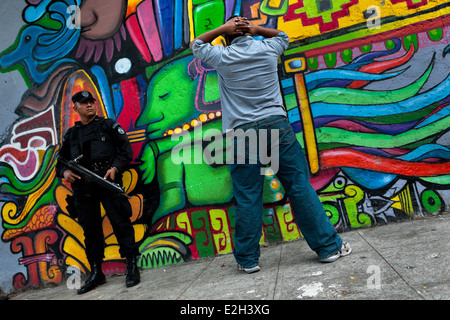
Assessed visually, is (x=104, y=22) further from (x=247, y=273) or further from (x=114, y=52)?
(x=247, y=273)

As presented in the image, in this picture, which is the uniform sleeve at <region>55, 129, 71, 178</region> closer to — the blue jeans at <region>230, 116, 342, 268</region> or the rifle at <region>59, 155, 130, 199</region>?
the rifle at <region>59, 155, 130, 199</region>

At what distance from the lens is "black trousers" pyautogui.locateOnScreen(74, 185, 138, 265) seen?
10.7 ft

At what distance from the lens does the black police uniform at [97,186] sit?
3285 mm

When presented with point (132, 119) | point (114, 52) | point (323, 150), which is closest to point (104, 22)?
point (114, 52)

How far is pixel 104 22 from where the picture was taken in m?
4.05

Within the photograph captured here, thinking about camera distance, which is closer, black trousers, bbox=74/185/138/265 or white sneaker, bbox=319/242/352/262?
white sneaker, bbox=319/242/352/262

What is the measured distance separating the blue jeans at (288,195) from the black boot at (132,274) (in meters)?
1.10

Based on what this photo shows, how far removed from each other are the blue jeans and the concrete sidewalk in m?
0.19

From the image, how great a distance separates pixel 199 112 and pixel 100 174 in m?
1.20

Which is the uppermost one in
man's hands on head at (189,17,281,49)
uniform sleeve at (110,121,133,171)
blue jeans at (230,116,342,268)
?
man's hands on head at (189,17,281,49)

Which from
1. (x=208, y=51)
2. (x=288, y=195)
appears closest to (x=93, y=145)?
(x=208, y=51)

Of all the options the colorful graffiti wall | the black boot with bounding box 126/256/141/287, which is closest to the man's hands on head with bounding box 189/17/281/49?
the colorful graffiti wall

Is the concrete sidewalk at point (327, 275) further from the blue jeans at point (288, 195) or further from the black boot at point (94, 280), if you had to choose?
the blue jeans at point (288, 195)

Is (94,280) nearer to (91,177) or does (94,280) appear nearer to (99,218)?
(99,218)
